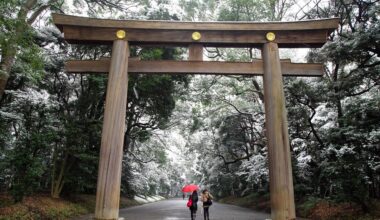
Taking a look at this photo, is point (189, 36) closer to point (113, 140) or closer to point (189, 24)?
point (189, 24)

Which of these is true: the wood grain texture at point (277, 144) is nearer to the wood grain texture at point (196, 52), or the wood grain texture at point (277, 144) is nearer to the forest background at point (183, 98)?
the wood grain texture at point (196, 52)

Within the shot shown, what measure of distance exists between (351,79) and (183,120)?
15.2 m

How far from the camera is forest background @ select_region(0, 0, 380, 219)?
10.4 meters

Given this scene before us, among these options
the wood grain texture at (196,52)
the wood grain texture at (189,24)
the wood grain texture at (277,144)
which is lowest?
the wood grain texture at (277,144)

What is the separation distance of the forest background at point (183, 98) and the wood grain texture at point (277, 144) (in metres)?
4.44

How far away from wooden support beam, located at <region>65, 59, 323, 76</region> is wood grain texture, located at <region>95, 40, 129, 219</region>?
388 mm

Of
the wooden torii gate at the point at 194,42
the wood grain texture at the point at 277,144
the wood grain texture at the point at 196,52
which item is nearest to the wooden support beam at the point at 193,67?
the wooden torii gate at the point at 194,42

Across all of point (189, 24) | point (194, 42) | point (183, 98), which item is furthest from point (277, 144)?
point (183, 98)

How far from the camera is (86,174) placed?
1554 cm

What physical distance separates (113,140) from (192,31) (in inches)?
134

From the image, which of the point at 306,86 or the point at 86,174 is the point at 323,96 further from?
the point at 86,174

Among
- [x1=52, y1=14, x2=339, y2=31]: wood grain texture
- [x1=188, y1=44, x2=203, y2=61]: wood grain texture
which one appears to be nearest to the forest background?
[x1=52, y1=14, x2=339, y2=31]: wood grain texture

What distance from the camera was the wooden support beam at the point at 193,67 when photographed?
7.60 m

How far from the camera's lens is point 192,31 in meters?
7.64
